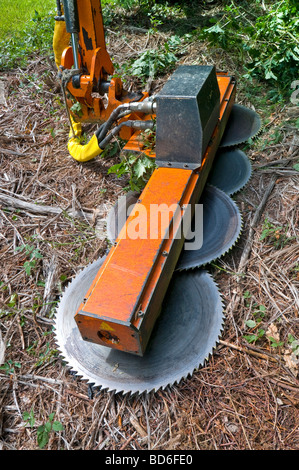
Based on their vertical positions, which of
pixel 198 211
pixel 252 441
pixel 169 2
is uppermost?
pixel 169 2

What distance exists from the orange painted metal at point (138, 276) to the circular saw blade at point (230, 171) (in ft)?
2.28

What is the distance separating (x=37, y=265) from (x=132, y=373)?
3.74 ft

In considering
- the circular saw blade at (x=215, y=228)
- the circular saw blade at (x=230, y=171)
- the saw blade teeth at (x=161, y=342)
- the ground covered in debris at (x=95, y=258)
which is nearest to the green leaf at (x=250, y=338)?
the ground covered in debris at (x=95, y=258)

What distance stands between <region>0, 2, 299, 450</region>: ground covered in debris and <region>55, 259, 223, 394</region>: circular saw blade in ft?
0.30

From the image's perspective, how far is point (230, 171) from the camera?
10.3 ft

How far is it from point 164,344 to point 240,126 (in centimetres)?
233

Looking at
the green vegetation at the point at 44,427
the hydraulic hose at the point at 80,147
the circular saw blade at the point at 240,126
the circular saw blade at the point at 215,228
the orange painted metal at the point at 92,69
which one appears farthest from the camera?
the circular saw blade at the point at 240,126

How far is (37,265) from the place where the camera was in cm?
270

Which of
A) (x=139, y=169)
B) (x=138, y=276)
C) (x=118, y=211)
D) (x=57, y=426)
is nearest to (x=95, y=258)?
(x=118, y=211)

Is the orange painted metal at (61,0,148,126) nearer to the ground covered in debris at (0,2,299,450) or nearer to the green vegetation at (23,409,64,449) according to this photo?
the ground covered in debris at (0,2,299,450)

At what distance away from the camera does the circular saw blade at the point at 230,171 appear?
119 inches

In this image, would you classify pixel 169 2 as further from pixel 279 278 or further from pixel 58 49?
pixel 279 278

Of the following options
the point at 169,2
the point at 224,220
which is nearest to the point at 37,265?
the point at 224,220

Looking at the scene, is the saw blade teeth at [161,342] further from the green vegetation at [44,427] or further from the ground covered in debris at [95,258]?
the green vegetation at [44,427]
